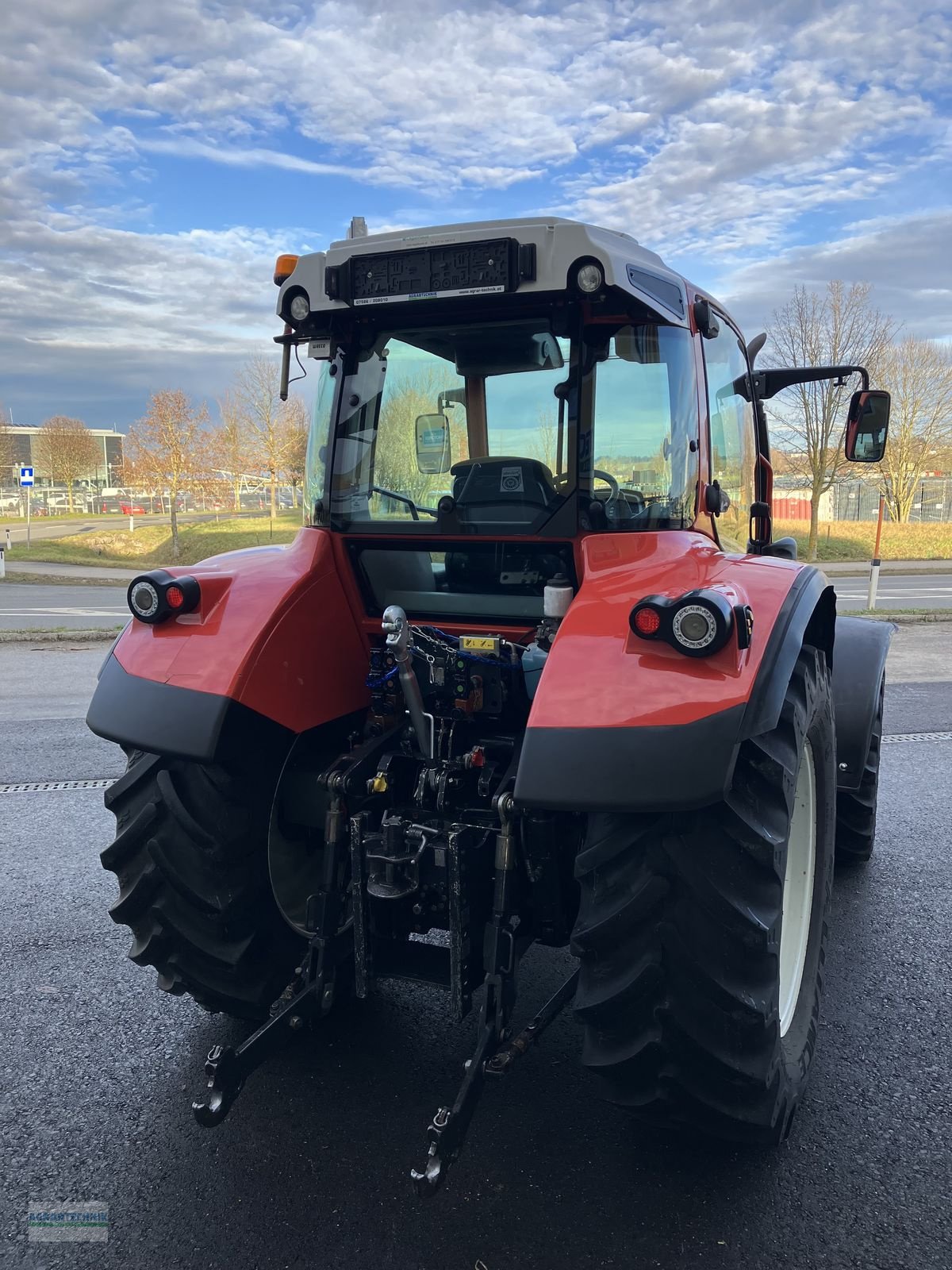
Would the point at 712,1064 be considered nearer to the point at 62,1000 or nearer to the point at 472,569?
the point at 472,569

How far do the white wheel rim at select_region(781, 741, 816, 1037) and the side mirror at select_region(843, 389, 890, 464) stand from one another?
1.84 metres

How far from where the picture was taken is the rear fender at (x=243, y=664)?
8.54 ft

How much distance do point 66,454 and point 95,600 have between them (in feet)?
138

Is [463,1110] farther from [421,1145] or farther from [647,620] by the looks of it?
[647,620]

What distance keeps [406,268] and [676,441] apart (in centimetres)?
96

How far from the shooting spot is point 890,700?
835 centimetres

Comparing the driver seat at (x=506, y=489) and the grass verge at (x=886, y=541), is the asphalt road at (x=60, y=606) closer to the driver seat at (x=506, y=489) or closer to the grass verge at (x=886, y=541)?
the driver seat at (x=506, y=489)

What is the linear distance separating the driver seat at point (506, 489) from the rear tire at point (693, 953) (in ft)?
3.32

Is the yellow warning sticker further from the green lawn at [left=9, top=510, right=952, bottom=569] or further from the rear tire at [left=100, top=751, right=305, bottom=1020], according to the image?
the green lawn at [left=9, top=510, right=952, bottom=569]

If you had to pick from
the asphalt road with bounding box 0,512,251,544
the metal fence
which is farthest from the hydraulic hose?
the metal fence

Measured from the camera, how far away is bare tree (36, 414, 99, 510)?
54.9 metres

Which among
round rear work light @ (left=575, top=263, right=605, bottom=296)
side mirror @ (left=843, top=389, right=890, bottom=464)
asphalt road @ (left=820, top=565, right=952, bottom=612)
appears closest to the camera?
round rear work light @ (left=575, top=263, right=605, bottom=296)

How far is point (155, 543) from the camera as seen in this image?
3525cm

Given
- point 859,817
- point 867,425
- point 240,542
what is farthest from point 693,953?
point 240,542
